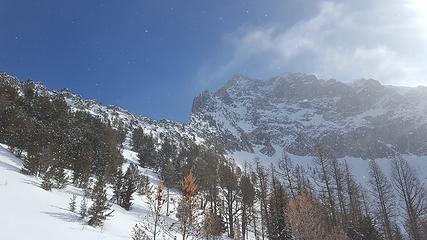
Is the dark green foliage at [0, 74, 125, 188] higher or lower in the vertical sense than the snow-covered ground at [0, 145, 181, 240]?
higher

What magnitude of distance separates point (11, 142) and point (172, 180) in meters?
26.5

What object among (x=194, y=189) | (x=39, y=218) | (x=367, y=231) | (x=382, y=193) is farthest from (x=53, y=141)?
(x=382, y=193)

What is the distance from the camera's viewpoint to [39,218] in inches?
630

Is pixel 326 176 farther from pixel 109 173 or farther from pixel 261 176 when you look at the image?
pixel 109 173

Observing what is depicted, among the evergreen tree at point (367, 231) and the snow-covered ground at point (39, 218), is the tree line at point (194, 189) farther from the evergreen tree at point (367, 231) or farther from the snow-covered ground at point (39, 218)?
the snow-covered ground at point (39, 218)

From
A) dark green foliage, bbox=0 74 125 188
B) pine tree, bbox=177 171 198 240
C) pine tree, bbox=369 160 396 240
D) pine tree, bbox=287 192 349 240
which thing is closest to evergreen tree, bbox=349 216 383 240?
pine tree, bbox=287 192 349 240

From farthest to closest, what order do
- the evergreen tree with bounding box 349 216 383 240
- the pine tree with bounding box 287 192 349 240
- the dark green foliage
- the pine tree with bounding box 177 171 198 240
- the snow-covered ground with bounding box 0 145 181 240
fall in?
the evergreen tree with bounding box 349 216 383 240 < the dark green foliage < the pine tree with bounding box 287 192 349 240 < the snow-covered ground with bounding box 0 145 181 240 < the pine tree with bounding box 177 171 198 240

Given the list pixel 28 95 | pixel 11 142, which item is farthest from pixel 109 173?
pixel 28 95

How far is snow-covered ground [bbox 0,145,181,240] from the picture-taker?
13859 mm

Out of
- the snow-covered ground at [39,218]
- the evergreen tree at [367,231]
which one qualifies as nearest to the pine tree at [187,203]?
the snow-covered ground at [39,218]

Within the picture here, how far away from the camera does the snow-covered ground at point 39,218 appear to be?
546 inches

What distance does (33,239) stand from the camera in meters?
13.0

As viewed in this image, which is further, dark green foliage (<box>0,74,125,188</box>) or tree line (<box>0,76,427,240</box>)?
dark green foliage (<box>0,74,125,188</box>)

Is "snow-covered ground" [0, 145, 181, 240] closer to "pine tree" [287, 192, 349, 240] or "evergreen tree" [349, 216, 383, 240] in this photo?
"pine tree" [287, 192, 349, 240]
